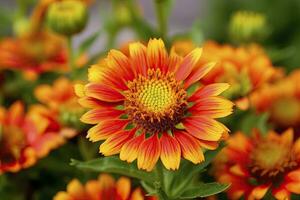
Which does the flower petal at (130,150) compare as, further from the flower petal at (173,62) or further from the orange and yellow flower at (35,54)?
the orange and yellow flower at (35,54)

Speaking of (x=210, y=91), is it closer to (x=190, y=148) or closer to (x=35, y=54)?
(x=190, y=148)

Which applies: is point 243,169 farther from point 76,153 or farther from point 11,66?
point 11,66

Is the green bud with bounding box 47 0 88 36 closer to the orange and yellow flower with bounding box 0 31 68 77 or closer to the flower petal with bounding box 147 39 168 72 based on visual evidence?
the orange and yellow flower with bounding box 0 31 68 77

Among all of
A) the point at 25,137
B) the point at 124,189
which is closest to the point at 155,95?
the point at 124,189

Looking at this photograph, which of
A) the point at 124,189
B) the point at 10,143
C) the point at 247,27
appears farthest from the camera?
the point at 247,27

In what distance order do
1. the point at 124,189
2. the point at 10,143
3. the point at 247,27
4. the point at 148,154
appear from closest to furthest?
the point at 148,154 → the point at 124,189 → the point at 10,143 → the point at 247,27

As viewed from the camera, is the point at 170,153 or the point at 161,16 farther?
the point at 161,16

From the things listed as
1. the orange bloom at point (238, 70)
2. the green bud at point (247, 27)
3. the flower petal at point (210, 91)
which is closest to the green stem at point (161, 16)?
the orange bloom at point (238, 70)
